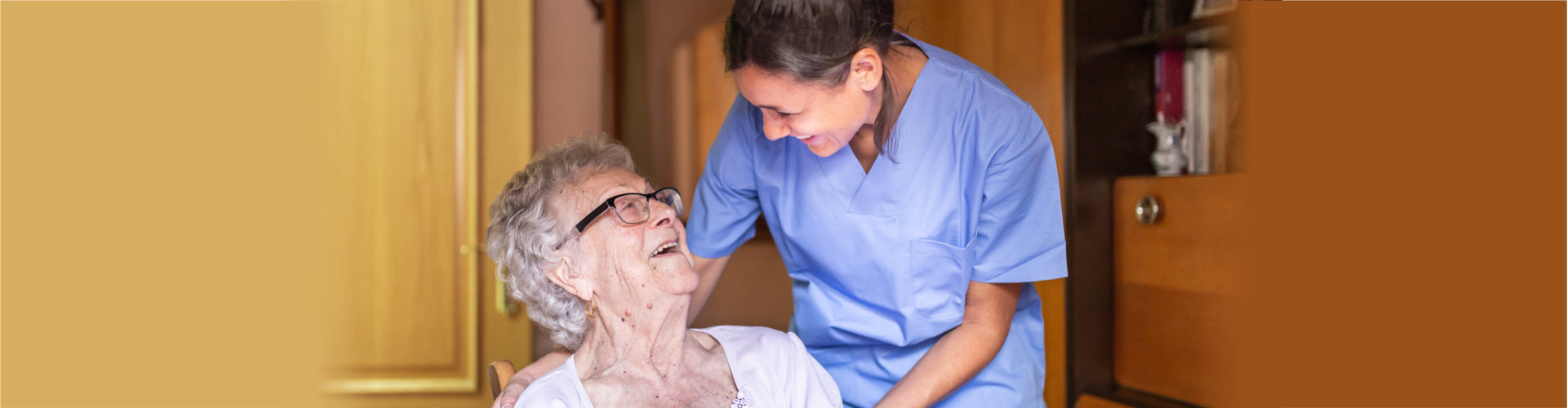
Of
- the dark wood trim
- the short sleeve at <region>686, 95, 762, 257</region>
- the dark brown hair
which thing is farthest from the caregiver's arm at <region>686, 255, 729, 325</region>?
the dark wood trim

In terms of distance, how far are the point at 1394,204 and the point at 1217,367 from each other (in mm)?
983

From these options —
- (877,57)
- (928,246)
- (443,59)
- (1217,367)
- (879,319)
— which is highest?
(443,59)

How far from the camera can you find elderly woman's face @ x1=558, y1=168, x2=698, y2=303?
3.82ft

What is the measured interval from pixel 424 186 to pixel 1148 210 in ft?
6.01

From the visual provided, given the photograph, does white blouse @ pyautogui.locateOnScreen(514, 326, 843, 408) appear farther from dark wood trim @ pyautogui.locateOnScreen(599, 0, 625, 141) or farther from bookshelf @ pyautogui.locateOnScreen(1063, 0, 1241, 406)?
dark wood trim @ pyautogui.locateOnScreen(599, 0, 625, 141)

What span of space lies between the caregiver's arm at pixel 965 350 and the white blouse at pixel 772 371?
148mm

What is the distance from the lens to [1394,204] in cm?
68

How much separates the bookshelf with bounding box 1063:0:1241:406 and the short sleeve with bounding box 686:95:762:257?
700 millimetres

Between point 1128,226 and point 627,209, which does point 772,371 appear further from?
point 1128,226

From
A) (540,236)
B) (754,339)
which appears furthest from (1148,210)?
(540,236)

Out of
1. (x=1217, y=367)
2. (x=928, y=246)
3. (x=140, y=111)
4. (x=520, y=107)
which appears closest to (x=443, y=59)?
(x=520, y=107)

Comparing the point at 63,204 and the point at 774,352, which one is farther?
the point at 774,352

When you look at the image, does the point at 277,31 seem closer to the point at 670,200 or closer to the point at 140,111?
the point at 140,111

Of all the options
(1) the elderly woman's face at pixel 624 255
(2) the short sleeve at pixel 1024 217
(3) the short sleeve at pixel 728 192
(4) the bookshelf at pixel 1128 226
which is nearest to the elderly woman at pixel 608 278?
(1) the elderly woman's face at pixel 624 255
